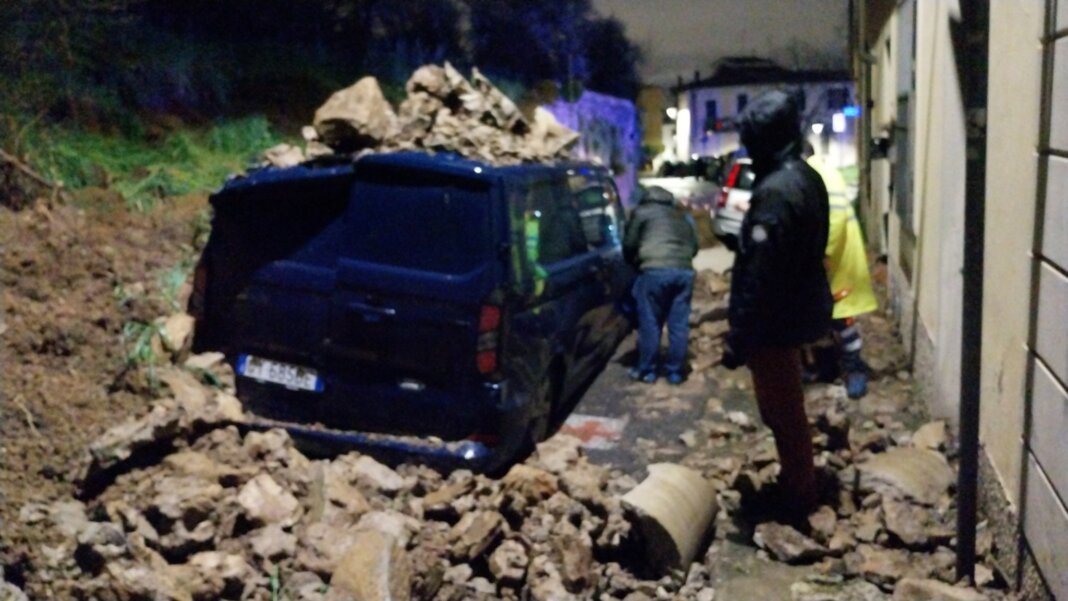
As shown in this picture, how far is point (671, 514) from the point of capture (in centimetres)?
441

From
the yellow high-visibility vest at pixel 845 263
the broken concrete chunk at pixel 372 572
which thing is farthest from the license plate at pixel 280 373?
the yellow high-visibility vest at pixel 845 263

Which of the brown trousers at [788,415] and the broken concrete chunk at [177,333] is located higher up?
the broken concrete chunk at [177,333]

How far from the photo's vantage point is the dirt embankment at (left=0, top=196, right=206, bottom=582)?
4555 mm

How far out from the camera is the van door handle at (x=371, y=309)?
503 centimetres

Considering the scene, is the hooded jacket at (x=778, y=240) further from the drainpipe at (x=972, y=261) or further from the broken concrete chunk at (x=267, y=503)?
the broken concrete chunk at (x=267, y=503)

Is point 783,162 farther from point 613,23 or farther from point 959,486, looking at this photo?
point 613,23

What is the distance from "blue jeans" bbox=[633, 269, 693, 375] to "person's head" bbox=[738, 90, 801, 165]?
2942 mm

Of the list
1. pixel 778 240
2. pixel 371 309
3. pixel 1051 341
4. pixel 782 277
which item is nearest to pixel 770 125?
pixel 778 240

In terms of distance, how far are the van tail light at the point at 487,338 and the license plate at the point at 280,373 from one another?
91 centimetres

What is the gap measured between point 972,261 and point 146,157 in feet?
27.5

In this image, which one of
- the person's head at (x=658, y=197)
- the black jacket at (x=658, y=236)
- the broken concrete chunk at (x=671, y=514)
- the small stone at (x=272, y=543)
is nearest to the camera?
the small stone at (x=272, y=543)

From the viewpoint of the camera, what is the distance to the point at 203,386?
18.0 ft

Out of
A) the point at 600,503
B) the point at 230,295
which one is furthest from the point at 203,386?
the point at 600,503

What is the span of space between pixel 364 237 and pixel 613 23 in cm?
2913
